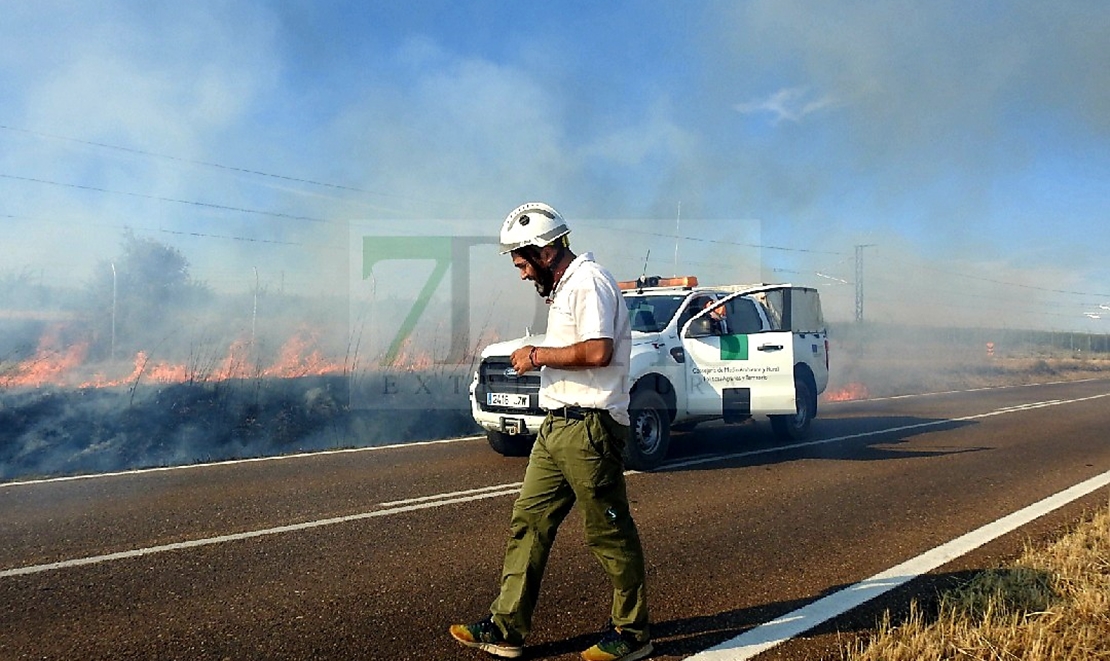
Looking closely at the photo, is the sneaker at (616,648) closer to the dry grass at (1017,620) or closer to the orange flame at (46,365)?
the dry grass at (1017,620)

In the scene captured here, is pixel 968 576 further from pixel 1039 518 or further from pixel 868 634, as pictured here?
pixel 1039 518

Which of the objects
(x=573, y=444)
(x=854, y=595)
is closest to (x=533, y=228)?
(x=573, y=444)

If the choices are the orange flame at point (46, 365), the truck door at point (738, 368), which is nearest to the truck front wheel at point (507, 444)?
the truck door at point (738, 368)

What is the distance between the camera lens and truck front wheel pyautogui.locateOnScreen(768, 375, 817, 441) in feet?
34.0

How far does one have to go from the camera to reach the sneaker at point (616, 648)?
10.9 feet

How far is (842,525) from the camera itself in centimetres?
601

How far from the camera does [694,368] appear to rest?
A: 9.04 metres

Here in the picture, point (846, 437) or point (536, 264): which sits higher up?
point (536, 264)

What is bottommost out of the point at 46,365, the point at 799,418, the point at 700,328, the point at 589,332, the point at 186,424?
the point at 186,424

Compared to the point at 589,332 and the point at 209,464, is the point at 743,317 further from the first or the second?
the point at 589,332

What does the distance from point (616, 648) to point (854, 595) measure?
1689 millimetres

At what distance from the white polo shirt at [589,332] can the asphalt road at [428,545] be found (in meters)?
1.13

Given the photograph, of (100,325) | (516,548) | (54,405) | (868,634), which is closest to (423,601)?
(516,548)

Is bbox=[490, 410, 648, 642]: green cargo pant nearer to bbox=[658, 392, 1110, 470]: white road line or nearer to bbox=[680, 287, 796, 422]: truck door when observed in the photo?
bbox=[658, 392, 1110, 470]: white road line
